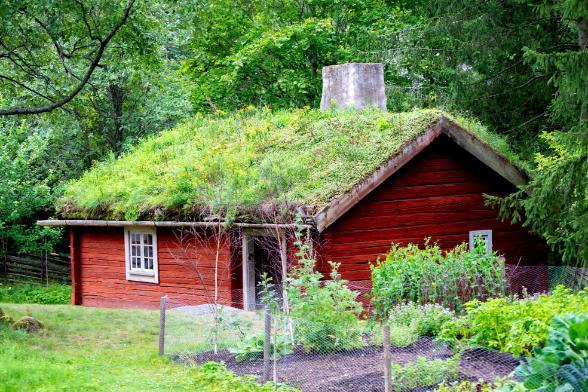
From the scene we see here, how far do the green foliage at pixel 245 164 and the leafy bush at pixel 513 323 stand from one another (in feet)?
16.9

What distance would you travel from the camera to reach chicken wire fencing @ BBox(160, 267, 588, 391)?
28.7ft

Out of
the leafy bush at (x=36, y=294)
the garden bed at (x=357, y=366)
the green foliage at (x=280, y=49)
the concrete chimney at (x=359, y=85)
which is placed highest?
the green foliage at (x=280, y=49)

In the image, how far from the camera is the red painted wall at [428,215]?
1537cm

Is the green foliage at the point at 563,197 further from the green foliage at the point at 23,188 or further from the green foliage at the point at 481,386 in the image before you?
the green foliage at the point at 23,188

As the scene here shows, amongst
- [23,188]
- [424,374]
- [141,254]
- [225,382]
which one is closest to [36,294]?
[23,188]

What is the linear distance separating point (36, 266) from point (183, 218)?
14.6m

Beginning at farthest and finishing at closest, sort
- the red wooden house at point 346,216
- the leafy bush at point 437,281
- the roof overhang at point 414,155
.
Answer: the red wooden house at point 346,216
the roof overhang at point 414,155
the leafy bush at point 437,281

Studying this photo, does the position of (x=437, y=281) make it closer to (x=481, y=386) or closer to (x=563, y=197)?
(x=563, y=197)

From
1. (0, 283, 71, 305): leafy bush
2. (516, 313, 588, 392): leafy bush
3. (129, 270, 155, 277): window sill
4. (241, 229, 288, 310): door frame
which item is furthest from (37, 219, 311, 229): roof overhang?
(0, 283, 71, 305): leafy bush

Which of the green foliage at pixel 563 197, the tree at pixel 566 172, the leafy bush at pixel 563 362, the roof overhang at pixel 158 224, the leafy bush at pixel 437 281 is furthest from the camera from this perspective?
the roof overhang at pixel 158 224

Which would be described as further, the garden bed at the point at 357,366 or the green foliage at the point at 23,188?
the green foliage at the point at 23,188

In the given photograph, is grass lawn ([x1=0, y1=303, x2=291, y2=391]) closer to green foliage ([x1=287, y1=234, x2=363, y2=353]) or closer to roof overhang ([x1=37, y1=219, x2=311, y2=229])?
green foliage ([x1=287, y1=234, x2=363, y2=353])

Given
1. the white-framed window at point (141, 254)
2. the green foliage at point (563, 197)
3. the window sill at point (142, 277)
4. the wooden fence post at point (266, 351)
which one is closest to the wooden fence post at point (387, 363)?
the wooden fence post at point (266, 351)

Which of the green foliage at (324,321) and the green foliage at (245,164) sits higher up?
the green foliage at (245,164)
